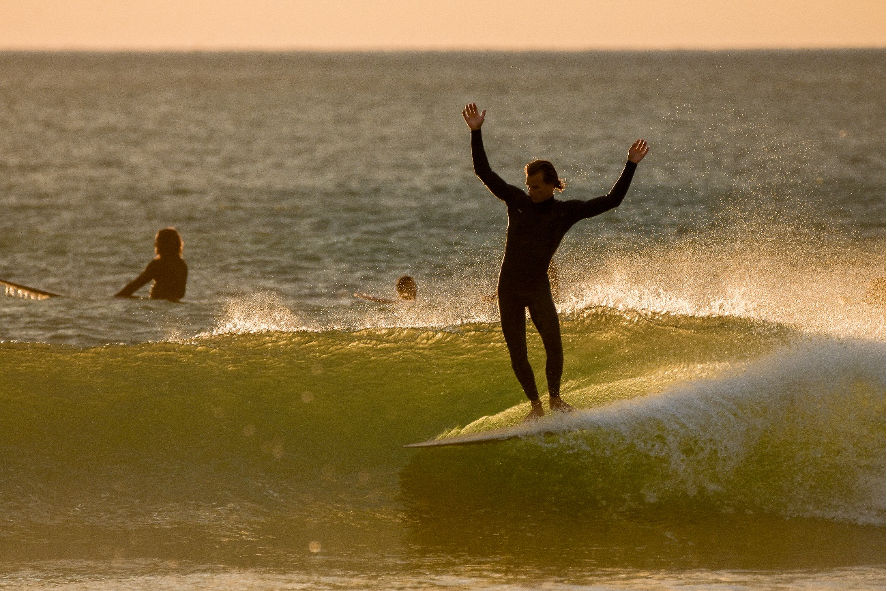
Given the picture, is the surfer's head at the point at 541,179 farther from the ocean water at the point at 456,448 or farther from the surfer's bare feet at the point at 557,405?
the ocean water at the point at 456,448

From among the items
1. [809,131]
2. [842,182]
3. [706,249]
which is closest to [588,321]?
[706,249]

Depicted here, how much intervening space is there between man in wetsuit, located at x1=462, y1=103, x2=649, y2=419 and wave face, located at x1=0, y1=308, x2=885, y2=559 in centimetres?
58

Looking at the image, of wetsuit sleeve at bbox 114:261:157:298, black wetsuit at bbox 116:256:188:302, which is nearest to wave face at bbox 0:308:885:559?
wetsuit sleeve at bbox 114:261:157:298

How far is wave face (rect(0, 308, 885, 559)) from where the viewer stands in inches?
265

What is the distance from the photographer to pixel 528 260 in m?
6.55

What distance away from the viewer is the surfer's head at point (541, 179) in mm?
6371

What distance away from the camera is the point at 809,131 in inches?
2645

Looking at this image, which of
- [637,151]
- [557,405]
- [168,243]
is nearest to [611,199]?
[637,151]

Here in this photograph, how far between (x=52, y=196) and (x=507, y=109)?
2366 inches

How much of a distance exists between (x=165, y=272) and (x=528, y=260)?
8.77 m

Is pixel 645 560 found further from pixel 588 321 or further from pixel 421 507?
pixel 588 321

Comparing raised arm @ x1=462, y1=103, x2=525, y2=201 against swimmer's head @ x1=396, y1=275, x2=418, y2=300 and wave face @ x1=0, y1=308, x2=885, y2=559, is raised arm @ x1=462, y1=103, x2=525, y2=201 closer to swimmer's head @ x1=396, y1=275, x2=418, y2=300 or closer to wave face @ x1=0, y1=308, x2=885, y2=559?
wave face @ x1=0, y1=308, x2=885, y2=559

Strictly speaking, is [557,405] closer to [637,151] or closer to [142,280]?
[637,151]

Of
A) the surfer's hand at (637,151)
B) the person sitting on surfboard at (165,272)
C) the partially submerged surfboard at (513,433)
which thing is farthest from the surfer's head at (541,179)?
the person sitting on surfboard at (165,272)
